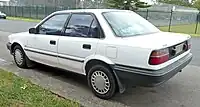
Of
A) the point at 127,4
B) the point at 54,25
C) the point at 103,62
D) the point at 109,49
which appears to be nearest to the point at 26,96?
the point at 103,62

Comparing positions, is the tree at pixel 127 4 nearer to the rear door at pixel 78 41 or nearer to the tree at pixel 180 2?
the tree at pixel 180 2

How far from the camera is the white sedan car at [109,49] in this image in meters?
3.78

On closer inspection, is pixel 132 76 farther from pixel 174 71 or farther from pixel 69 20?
pixel 69 20

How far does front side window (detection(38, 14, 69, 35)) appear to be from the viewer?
16.8ft

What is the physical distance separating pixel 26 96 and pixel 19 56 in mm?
2197

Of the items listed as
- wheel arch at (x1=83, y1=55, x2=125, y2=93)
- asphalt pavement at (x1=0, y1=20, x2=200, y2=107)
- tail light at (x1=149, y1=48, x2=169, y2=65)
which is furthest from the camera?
asphalt pavement at (x1=0, y1=20, x2=200, y2=107)

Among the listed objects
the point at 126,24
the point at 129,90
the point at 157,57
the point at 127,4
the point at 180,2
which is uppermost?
the point at 180,2

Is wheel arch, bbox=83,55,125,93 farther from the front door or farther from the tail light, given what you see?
the front door

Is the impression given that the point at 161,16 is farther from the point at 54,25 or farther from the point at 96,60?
the point at 96,60

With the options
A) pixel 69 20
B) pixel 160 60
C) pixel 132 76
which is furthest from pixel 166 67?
pixel 69 20

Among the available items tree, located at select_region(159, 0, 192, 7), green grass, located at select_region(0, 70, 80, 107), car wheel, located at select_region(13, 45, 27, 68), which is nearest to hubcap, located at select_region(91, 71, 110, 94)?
green grass, located at select_region(0, 70, 80, 107)

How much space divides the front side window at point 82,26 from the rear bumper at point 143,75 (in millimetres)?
875

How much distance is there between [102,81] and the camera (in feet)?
14.2

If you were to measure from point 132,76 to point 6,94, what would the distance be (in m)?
2.14
